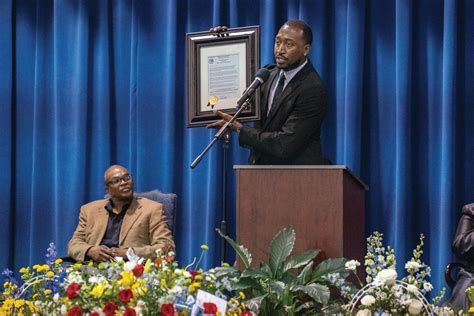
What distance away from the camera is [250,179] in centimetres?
405

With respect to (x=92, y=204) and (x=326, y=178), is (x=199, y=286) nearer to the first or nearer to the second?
(x=326, y=178)

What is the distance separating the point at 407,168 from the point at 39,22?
2.88 m

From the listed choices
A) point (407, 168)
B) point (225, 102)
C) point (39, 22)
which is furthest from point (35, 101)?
point (407, 168)

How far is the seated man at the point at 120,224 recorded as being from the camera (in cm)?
536

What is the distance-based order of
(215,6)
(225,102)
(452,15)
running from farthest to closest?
1. (215,6)
2. (452,15)
3. (225,102)

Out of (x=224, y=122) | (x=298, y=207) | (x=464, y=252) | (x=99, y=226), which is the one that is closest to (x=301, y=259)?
(x=298, y=207)

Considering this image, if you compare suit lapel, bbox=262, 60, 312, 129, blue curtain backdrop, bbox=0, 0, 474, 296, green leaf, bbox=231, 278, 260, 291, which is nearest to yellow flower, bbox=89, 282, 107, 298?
green leaf, bbox=231, 278, 260, 291

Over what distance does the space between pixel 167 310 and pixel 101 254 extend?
2.69 metres

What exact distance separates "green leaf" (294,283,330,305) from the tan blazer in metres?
1.96

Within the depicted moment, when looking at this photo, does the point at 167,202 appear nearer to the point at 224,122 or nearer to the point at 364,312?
the point at 224,122

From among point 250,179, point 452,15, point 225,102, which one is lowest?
point 250,179

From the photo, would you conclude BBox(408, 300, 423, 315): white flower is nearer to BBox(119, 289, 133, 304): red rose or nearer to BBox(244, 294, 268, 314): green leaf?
BBox(244, 294, 268, 314): green leaf

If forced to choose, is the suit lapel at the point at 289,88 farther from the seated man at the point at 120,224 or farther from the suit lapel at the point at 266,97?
the seated man at the point at 120,224

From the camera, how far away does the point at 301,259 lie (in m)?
3.66
